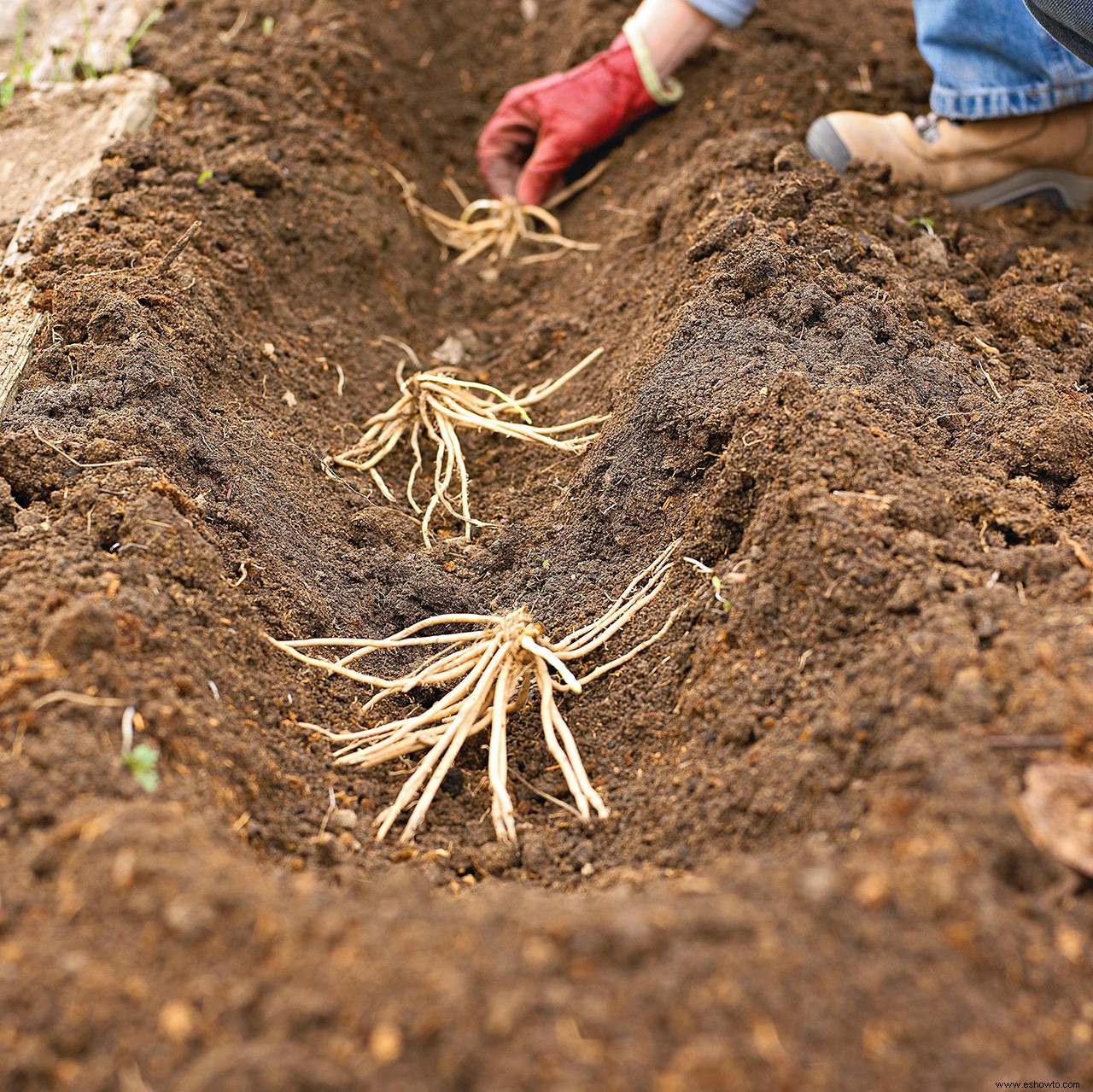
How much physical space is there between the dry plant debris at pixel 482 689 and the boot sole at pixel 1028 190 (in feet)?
5.02

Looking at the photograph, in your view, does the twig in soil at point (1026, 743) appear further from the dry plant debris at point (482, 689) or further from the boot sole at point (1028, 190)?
the boot sole at point (1028, 190)

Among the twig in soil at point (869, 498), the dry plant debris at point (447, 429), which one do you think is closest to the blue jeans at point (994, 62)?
the dry plant debris at point (447, 429)

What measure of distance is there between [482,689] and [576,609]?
29 centimetres

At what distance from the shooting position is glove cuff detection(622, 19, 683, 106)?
9.11 feet

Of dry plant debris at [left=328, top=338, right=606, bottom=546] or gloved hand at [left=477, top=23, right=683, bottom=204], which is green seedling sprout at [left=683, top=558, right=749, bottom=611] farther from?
gloved hand at [left=477, top=23, right=683, bottom=204]

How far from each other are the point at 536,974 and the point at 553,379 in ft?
5.13

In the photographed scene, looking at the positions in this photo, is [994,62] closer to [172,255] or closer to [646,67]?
[646,67]

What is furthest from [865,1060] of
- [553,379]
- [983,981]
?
[553,379]

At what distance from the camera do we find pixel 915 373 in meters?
1.82

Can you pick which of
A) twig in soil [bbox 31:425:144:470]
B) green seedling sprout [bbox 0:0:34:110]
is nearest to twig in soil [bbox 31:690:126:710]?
twig in soil [bbox 31:425:144:470]

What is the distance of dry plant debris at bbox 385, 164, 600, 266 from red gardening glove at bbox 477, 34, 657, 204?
7cm

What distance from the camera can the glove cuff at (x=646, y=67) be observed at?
2.78 metres

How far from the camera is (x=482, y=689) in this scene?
1.48 meters

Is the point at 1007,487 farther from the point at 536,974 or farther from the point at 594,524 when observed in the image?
the point at 536,974
